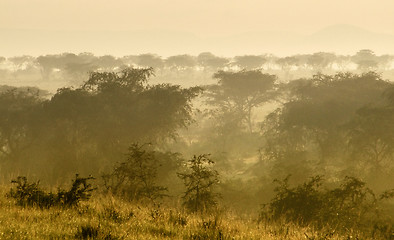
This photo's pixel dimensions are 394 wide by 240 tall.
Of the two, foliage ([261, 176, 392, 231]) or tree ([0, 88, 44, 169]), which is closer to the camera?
foliage ([261, 176, 392, 231])

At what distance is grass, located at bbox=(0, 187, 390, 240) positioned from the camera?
20.7 ft

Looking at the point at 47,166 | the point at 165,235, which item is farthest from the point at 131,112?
the point at 165,235

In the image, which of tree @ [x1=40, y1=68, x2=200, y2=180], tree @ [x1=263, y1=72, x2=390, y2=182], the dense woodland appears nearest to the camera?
the dense woodland

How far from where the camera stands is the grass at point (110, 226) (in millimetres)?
6297

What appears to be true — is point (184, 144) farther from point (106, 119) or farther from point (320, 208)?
point (320, 208)

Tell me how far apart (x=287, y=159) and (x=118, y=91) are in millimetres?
13788

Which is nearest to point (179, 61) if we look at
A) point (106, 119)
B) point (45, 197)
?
point (106, 119)

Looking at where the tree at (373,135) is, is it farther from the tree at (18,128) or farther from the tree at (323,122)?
the tree at (18,128)

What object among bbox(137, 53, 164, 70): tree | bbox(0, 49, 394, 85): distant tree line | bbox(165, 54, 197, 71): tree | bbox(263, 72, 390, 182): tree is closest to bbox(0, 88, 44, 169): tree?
bbox(263, 72, 390, 182): tree

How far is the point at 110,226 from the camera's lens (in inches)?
279

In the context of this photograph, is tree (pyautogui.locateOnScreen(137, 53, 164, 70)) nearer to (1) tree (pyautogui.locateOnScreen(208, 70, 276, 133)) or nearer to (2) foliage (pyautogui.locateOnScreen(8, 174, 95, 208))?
(1) tree (pyautogui.locateOnScreen(208, 70, 276, 133))

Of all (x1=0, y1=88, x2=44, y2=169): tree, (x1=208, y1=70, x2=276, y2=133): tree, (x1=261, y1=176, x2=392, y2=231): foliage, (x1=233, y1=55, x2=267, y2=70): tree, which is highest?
(x1=233, y1=55, x2=267, y2=70): tree

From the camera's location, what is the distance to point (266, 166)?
97.5 feet

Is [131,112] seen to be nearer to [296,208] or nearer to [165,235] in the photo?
[296,208]
